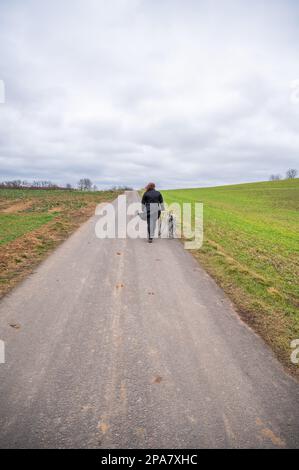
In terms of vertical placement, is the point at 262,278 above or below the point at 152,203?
below

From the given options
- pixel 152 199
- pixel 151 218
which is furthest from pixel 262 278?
pixel 152 199

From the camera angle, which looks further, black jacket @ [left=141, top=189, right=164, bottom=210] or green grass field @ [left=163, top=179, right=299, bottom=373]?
black jacket @ [left=141, top=189, right=164, bottom=210]

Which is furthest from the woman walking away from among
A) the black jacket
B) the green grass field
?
the green grass field

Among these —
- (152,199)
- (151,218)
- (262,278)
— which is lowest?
(262,278)

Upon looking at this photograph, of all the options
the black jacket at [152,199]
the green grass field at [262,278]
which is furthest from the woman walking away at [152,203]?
the green grass field at [262,278]

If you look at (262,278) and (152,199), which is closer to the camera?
(262,278)

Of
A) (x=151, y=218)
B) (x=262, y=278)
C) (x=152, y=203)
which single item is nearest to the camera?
(x=262, y=278)

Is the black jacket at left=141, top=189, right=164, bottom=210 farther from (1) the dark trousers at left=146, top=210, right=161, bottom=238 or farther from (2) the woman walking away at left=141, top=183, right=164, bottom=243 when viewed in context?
(1) the dark trousers at left=146, top=210, right=161, bottom=238

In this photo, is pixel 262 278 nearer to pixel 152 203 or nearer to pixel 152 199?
pixel 152 203

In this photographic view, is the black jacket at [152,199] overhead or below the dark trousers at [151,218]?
overhead

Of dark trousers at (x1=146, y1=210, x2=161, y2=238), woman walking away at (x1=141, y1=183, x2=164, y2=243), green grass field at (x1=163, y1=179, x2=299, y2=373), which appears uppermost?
woman walking away at (x1=141, y1=183, x2=164, y2=243)

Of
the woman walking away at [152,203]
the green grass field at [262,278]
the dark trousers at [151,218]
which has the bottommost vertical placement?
the green grass field at [262,278]

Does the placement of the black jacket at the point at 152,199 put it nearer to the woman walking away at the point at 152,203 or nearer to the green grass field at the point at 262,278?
the woman walking away at the point at 152,203

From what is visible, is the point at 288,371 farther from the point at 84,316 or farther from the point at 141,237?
the point at 141,237
